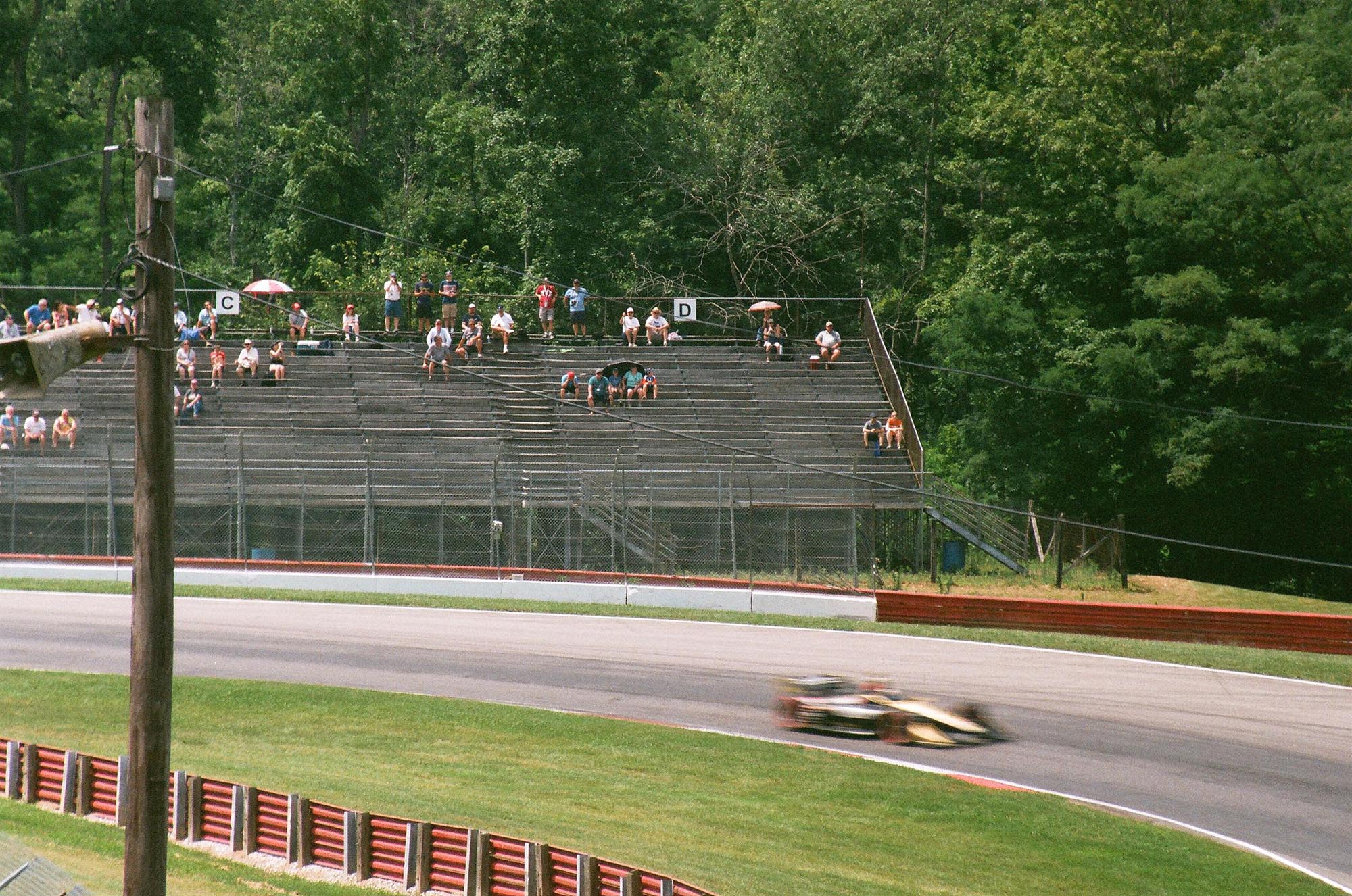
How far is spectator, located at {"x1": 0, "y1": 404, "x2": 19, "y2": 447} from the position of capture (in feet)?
114

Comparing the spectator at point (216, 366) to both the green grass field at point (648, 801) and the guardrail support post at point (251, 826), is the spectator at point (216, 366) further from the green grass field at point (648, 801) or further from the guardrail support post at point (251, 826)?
the guardrail support post at point (251, 826)

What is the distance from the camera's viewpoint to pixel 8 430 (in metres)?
35.1

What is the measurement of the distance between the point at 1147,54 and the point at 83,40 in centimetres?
3983

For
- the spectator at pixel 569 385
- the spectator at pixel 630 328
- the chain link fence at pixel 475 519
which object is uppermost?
the spectator at pixel 630 328

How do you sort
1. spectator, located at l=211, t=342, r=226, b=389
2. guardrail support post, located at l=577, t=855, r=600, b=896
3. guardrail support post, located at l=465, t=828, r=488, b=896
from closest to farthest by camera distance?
1. guardrail support post, located at l=577, t=855, r=600, b=896
2. guardrail support post, located at l=465, t=828, r=488, b=896
3. spectator, located at l=211, t=342, r=226, b=389

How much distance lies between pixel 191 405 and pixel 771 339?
51.0ft

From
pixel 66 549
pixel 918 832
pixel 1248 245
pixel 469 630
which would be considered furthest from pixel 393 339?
pixel 918 832

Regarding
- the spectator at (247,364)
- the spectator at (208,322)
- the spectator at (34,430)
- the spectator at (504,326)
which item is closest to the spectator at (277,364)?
the spectator at (247,364)

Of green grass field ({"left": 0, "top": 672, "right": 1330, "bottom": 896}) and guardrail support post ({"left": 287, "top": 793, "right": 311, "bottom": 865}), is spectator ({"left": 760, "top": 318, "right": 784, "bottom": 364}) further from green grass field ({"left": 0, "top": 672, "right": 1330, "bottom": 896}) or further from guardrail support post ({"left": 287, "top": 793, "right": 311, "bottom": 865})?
guardrail support post ({"left": 287, "top": 793, "right": 311, "bottom": 865})

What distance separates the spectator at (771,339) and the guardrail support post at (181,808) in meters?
28.2

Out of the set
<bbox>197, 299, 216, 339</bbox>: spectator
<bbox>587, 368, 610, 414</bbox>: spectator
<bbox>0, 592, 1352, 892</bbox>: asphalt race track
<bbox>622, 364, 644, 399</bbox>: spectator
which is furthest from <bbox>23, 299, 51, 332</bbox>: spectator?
<bbox>622, 364, 644, 399</bbox>: spectator

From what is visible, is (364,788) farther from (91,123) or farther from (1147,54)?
(91,123)

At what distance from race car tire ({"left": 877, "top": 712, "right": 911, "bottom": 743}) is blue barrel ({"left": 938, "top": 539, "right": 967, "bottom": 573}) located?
1381 centimetres

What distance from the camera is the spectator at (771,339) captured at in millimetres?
41406
